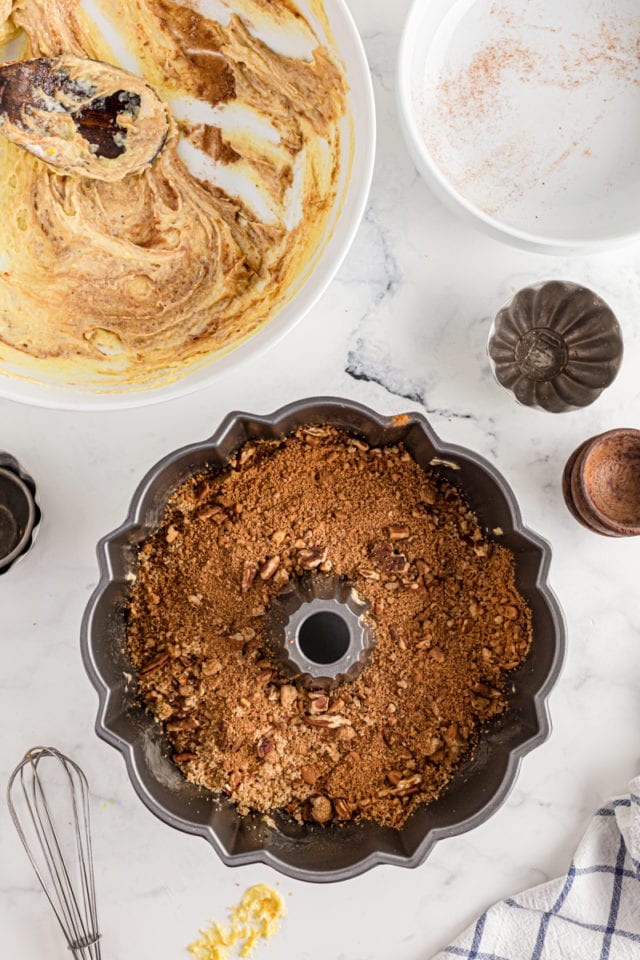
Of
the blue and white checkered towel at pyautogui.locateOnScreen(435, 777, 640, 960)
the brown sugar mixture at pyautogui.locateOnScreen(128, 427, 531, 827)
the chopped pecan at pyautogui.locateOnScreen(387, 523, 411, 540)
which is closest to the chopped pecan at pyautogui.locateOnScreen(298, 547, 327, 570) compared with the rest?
the brown sugar mixture at pyautogui.locateOnScreen(128, 427, 531, 827)

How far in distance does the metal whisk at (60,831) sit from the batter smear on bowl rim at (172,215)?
0.66m

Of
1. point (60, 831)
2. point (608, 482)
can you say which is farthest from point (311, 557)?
point (60, 831)

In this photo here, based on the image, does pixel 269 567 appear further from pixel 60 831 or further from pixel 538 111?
pixel 538 111

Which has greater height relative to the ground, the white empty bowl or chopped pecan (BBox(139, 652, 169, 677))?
the white empty bowl

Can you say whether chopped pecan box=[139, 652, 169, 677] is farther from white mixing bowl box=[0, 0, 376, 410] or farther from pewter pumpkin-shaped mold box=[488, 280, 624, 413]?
pewter pumpkin-shaped mold box=[488, 280, 624, 413]

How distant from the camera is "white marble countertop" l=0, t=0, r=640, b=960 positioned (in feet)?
4.56

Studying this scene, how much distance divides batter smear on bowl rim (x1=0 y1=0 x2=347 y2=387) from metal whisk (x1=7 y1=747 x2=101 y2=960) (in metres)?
A: 0.66

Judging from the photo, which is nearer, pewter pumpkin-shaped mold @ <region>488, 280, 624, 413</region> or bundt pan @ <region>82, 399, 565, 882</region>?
bundt pan @ <region>82, 399, 565, 882</region>

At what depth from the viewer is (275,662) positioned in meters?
1.32

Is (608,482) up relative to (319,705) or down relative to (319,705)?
up

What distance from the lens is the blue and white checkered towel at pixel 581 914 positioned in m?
1.41

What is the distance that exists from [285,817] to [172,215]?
3.19 ft

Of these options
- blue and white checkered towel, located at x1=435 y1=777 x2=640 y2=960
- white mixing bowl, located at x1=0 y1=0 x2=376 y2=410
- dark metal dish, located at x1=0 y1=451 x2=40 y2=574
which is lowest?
blue and white checkered towel, located at x1=435 y1=777 x2=640 y2=960

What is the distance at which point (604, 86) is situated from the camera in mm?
1348
